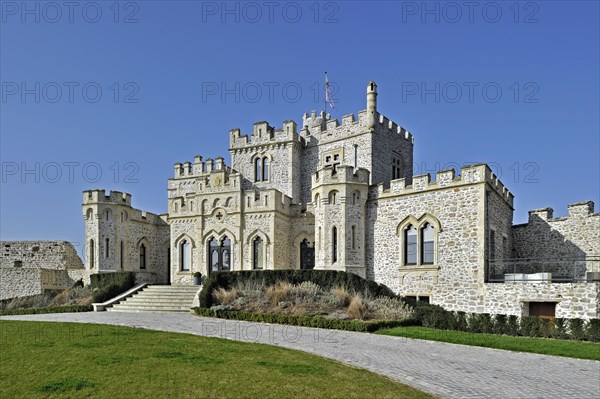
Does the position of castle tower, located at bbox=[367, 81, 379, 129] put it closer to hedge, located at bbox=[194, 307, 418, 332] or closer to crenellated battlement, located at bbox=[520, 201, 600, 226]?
crenellated battlement, located at bbox=[520, 201, 600, 226]

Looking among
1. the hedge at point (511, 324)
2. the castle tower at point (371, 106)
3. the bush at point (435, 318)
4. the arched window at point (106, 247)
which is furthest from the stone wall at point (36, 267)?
the hedge at point (511, 324)

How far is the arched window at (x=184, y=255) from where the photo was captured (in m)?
34.1

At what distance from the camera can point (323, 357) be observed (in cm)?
1263

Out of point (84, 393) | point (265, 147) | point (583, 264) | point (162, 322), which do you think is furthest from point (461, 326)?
point (265, 147)

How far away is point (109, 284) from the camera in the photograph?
29.5 meters

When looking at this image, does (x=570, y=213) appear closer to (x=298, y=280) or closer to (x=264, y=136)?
(x=298, y=280)

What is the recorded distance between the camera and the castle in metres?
23.3

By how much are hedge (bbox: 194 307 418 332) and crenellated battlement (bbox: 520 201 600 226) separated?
13.5 meters

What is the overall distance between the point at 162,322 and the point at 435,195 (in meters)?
14.8

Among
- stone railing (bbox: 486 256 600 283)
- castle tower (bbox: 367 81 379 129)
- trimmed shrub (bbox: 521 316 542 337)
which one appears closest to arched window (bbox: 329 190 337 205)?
castle tower (bbox: 367 81 379 129)

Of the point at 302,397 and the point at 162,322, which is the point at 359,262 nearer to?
the point at 162,322

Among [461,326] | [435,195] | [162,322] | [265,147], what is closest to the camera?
[461,326]

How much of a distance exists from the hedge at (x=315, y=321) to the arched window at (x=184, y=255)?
40.7 feet

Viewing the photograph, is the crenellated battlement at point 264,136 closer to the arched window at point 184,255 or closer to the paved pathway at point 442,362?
the arched window at point 184,255
